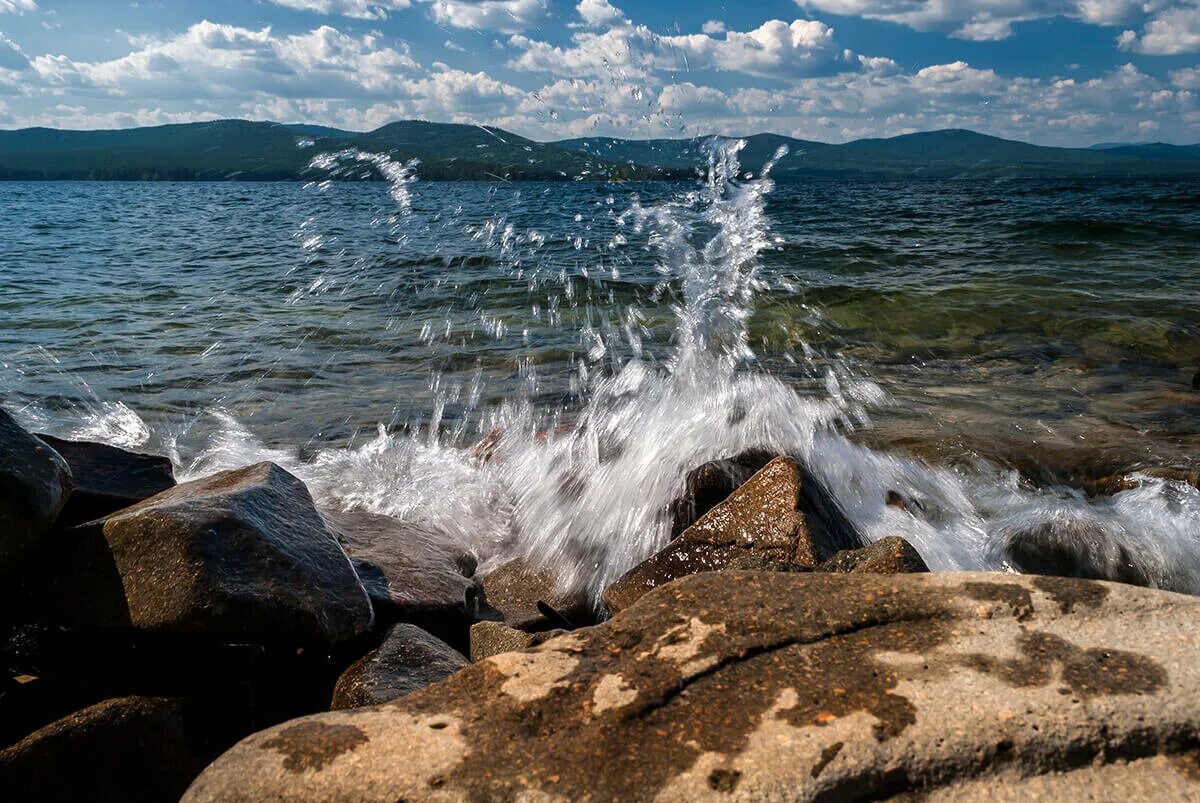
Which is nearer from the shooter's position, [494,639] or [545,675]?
[545,675]

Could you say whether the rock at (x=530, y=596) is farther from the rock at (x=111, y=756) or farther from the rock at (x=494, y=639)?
the rock at (x=111, y=756)

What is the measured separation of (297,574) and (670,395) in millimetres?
5267

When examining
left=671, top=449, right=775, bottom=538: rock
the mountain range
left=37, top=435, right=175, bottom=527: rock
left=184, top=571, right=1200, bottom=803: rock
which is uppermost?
the mountain range

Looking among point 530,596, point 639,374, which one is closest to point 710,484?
point 530,596

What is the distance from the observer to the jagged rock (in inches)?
163

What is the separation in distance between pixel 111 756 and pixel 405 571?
1740 mm

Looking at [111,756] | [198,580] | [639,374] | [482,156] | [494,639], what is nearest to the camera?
[111,756]

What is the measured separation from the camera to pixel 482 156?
69.5m

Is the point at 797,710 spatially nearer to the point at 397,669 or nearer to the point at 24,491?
the point at 397,669

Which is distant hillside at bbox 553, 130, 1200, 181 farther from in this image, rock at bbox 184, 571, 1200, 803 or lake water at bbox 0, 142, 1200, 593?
rock at bbox 184, 571, 1200, 803

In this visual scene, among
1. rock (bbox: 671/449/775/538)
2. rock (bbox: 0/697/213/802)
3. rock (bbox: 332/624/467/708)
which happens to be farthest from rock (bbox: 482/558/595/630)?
rock (bbox: 0/697/213/802)

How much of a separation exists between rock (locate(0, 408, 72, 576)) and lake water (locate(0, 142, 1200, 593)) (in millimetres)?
2856

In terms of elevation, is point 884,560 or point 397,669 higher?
point 884,560

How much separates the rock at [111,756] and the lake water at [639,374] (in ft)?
8.82
